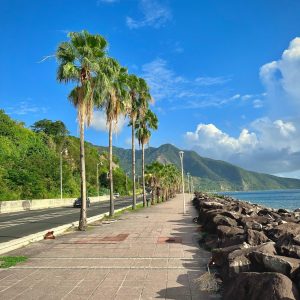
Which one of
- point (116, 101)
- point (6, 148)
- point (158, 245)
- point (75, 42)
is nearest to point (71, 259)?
point (158, 245)

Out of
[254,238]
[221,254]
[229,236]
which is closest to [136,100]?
[229,236]

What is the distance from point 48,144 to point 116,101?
233 ft

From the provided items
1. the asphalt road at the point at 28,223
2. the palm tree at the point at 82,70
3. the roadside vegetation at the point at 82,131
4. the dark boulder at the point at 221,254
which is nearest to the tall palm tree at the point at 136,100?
the roadside vegetation at the point at 82,131

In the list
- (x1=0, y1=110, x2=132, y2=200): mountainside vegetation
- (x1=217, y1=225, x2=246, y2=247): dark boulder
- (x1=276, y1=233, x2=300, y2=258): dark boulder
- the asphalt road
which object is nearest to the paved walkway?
(x1=217, y1=225, x2=246, y2=247): dark boulder

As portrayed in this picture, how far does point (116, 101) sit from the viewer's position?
30.4 m

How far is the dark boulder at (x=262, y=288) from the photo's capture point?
5820 mm

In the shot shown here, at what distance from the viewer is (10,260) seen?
12.4 m

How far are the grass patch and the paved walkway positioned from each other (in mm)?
263

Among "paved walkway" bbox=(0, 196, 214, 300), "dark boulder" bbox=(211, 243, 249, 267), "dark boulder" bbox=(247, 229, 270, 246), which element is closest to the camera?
"paved walkway" bbox=(0, 196, 214, 300)

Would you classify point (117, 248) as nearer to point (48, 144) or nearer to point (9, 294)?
point (9, 294)

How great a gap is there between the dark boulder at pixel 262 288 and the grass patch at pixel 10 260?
674cm

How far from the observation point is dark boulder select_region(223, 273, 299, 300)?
5.82 meters

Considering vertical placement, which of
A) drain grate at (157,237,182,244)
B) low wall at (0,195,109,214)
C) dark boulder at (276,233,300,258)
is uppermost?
low wall at (0,195,109,214)

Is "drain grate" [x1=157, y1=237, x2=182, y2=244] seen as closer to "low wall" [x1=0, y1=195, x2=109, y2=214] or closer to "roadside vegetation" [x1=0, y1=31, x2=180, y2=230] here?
"roadside vegetation" [x1=0, y1=31, x2=180, y2=230]
